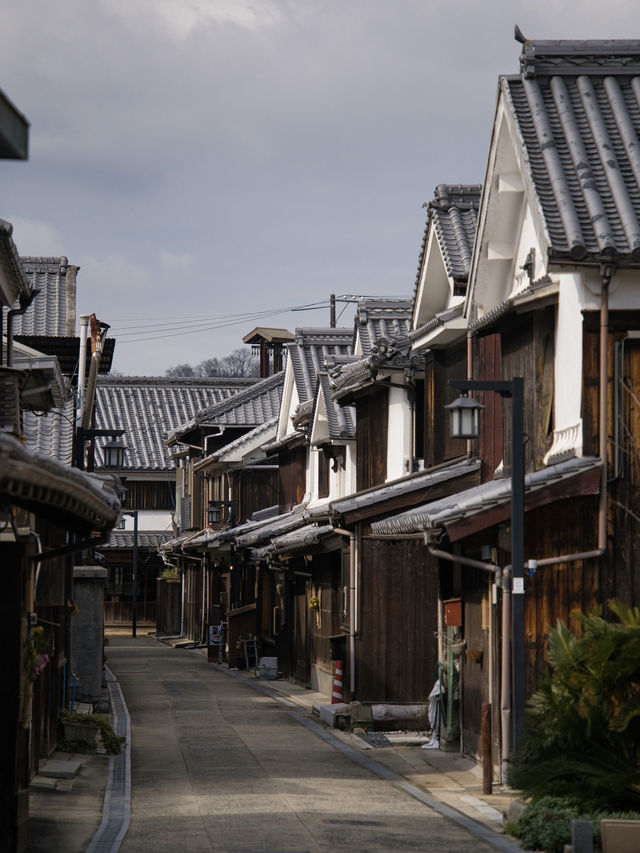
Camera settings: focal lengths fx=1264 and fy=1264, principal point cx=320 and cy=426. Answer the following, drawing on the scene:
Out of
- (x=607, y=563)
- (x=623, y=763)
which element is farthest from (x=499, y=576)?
(x=623, y=763)

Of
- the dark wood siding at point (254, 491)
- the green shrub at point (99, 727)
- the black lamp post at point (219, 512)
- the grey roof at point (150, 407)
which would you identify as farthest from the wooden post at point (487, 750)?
the grey roof at point (150, 407)

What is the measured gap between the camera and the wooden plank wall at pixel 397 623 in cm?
2469

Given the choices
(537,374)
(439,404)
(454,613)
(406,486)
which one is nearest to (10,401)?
(537,374)

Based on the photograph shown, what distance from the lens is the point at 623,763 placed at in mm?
13172

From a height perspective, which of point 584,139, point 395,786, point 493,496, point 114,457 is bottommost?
point 395,786

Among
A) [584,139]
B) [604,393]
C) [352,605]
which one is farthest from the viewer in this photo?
[352,605]

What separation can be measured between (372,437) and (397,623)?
256 inches

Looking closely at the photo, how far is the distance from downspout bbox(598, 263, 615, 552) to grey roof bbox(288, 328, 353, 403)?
83.3 feet

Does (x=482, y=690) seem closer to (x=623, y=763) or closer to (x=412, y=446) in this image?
(x=623, y=763)

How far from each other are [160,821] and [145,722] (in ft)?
38.4

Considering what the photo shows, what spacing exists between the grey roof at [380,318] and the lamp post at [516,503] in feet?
59.5

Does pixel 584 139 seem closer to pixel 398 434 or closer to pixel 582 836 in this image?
pixel 582 836

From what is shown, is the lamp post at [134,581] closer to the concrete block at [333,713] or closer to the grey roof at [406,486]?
the concrete block at [333,713]

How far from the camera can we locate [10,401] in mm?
15664
